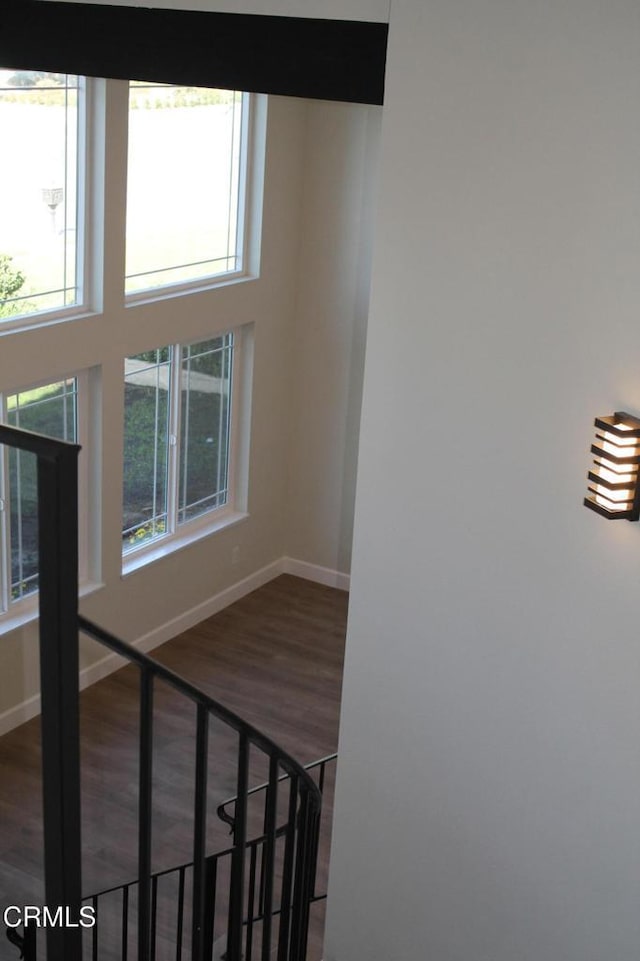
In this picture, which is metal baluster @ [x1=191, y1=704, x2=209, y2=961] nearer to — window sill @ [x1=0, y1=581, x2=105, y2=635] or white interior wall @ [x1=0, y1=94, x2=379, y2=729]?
window sill @ [x1=0, y1=581, x2=105, y2=635]

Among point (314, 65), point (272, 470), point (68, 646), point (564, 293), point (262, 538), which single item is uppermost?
point (314, 65)

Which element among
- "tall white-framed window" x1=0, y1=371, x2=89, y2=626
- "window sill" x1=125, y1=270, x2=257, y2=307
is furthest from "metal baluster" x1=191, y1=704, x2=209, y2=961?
"window sill" x1=125, y1=270, x2=257, y2=307

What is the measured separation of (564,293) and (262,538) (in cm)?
600

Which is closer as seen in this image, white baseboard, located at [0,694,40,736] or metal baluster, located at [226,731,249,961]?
metal baluster, located at [226,731,249,961]

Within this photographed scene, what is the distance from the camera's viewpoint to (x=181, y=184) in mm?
7730

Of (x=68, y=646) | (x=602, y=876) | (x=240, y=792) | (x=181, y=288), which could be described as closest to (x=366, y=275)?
(x=181, y=288)

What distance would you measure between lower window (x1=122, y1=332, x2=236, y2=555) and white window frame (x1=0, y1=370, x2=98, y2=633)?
40 centimetres

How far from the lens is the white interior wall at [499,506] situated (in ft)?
11.2

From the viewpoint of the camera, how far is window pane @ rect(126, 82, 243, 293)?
24.0 ft

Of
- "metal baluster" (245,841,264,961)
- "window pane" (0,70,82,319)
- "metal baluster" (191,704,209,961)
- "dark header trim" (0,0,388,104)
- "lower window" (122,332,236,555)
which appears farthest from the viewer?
"lower window" (122,332,236,555)

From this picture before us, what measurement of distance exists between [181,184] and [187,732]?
3.73 metres

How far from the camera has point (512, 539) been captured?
3.82 meters

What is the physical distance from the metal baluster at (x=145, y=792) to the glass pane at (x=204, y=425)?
629 centimetres

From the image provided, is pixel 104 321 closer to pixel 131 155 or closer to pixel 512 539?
pixel 131 155
